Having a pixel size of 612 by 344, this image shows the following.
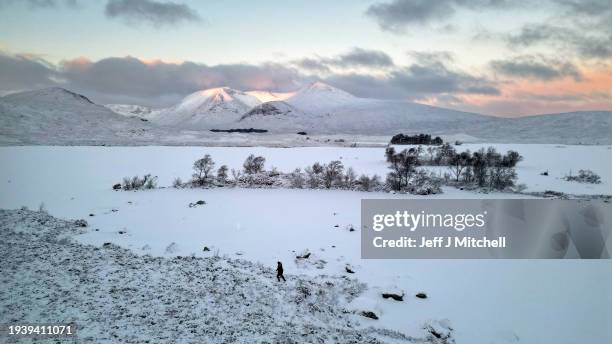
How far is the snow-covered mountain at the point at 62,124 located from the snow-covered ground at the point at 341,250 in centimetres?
5031

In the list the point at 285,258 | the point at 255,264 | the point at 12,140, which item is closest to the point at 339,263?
the point at 285,258

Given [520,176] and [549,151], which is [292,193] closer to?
[520,176]

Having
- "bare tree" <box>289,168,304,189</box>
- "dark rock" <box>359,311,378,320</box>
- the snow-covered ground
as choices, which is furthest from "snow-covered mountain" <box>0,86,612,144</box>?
"dark rock" <box>359,311,378,320</box>

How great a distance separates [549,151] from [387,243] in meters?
49.3

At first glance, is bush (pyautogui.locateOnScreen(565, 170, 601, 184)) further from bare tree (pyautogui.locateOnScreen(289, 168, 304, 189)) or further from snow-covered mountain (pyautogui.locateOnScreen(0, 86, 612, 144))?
snow-covered mountain (pyautogui.locateOnScreen(0, 86, 612, 144))

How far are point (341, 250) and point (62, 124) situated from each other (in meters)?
94.0

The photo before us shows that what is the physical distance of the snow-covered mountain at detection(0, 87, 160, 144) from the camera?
233 feet

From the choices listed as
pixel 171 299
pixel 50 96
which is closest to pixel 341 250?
pixel 171 299

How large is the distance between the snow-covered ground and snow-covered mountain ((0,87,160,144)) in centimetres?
5031

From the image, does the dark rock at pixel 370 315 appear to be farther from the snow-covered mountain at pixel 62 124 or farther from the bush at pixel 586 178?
the snow-covered mountain at pixel 62 124

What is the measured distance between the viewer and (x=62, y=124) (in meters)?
88.1

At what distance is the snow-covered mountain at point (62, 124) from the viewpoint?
233 feet

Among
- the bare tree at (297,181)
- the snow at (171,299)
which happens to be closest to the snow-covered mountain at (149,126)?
the bare tree at (297,181)

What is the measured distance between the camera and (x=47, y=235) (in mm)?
13938
